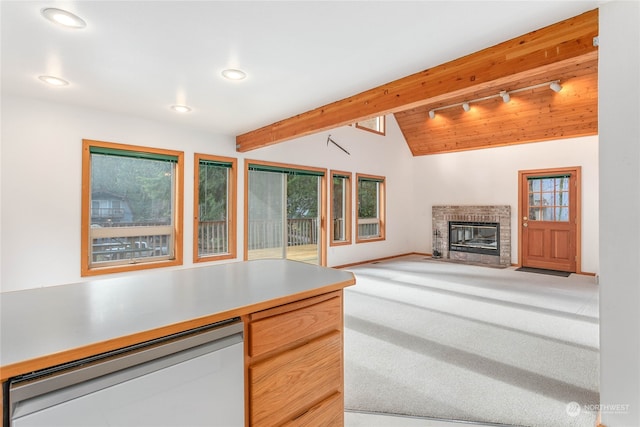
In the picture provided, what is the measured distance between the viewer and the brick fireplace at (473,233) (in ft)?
22.4

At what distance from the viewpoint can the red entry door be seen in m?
6.04

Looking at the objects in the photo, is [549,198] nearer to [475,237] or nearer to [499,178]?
[499,178]

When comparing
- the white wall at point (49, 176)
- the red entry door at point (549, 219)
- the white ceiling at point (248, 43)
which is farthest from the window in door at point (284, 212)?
the red entry door at point (549, 219)

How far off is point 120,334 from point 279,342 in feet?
1.85

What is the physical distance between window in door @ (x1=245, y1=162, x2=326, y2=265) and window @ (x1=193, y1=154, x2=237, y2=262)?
0.88ft

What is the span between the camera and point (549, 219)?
250 inches

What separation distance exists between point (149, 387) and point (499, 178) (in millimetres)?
7546

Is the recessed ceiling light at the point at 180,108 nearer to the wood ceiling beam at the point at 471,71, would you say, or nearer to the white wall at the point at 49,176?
the white wall at the point at 49,176

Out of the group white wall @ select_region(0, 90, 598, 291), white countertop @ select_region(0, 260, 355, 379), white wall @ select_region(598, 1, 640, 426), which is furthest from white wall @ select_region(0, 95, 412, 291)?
white wall @ select_region(598, 1, 640, 426)

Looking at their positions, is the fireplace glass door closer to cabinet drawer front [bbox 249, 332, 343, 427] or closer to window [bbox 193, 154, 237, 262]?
window [bbox 193, 154, 237, 262]

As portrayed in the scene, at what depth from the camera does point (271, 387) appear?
48.2 inches

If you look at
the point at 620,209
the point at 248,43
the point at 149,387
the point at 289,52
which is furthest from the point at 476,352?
the point at 248,43

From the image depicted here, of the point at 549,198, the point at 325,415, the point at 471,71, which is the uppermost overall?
the point at 471,71

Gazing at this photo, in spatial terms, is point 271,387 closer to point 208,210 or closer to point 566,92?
point 208,210
